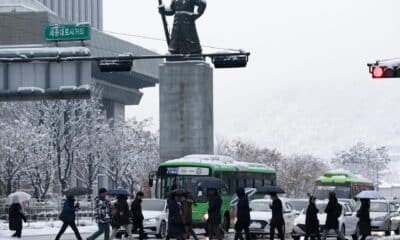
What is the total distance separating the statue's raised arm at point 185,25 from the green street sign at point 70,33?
33.7 metres

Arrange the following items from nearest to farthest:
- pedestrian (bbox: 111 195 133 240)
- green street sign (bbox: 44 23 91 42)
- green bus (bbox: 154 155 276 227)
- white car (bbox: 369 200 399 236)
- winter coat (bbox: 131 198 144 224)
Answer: pedestrian (bbox: 111 195 133 240), winter coat (bbox: 131 198 144 224), green street sign (bbox: 44 23 91 42), green bus (bbox: 154 155 276 227), white car (bbox: 369 200 399 236)

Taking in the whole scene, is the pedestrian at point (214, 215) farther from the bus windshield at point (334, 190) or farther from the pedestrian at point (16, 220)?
the bus windshield at point (334, 190)

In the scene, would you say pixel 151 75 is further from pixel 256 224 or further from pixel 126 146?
pixel 256 224

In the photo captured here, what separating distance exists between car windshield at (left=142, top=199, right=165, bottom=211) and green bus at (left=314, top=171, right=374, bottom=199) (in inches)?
888

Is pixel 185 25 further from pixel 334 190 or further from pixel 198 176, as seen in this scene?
pixel 198 176

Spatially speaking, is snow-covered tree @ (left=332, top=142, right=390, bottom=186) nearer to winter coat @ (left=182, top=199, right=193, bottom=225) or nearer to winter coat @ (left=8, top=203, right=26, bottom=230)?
winter coat @ (left=8, top=203, right=26, bottom=230)

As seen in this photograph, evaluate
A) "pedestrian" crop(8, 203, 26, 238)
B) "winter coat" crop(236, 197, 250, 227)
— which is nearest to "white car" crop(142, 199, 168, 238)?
"pedestrian" crop(8, 203, 26, 238)

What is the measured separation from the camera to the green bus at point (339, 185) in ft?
189

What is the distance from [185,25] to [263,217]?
3481 centimetres

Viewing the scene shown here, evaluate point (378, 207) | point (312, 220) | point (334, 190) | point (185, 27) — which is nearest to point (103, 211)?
point (312, 220)

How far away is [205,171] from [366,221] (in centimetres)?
950

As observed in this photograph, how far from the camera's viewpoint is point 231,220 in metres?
39.2

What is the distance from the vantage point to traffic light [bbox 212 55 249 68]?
102ft

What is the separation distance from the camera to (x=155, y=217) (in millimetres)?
35312
